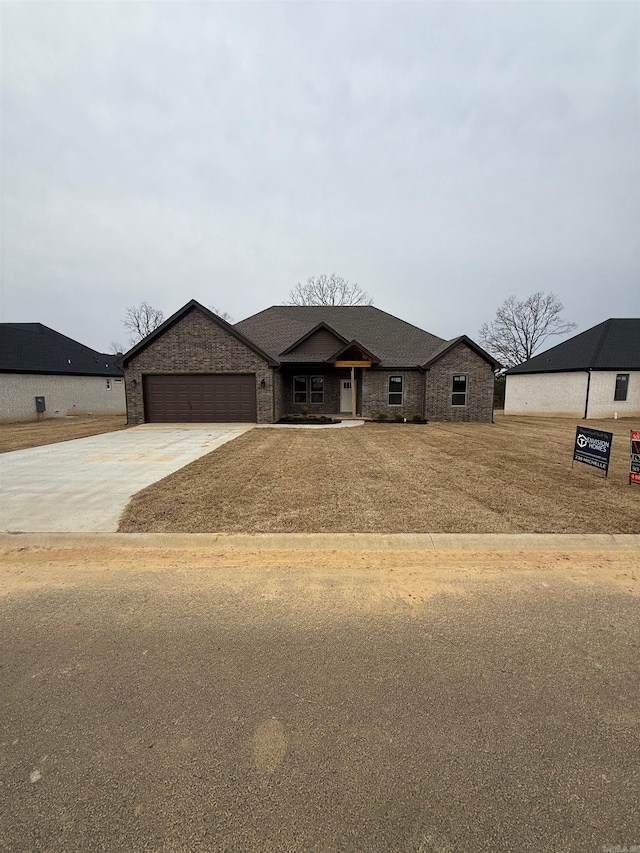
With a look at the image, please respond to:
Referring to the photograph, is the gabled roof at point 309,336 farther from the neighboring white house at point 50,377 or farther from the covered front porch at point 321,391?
the neighboring white house at point 50,377

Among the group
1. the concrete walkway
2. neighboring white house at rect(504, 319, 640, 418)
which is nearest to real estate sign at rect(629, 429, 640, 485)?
the concrete walkway

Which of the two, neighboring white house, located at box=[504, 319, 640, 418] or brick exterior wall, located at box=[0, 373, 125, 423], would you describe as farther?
neighboring white house, located at box=[504, 319, 640, 418]

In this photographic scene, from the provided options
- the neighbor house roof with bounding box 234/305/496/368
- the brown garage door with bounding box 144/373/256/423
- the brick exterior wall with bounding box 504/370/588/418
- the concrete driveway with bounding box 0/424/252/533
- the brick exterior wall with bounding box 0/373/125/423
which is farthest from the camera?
the brick exterior wall with bounding box 504/370/588/418

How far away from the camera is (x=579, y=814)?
5.69 feet

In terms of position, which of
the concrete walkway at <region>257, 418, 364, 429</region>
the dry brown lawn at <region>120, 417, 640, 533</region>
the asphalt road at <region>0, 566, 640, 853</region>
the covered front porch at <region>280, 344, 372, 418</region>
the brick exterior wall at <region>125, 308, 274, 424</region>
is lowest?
the asphalt road at <region>0, 566, 640, 853</region>

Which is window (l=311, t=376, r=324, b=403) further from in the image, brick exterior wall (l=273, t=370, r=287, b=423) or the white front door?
brick exterior wall (l=273, t=370, r=287, b=423)

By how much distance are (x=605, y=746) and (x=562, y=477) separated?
655cm

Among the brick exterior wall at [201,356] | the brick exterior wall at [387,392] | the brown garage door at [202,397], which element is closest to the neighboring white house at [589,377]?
the brick exterior wall at [387,392]

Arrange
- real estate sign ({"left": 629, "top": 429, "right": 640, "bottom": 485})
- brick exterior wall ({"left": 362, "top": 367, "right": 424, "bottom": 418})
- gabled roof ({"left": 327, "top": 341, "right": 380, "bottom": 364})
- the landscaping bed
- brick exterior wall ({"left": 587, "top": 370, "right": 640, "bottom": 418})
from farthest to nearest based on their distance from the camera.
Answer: brick exterior wall ({"left": 587, "top": 370, "right": 640, "bottom": 418})
brick exterior wall ({"left": 362, "top": 367, "right": 424, "bottom": 418})
gabled roof ({"left": 327, "top": 341, "right": 380, "bottom": 364})
the landscaping bed
real estate sign ({"left": 629, "top": 429, "right": 640, "bottom": 485})

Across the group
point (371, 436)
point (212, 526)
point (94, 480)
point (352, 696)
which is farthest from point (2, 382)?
point (352, 696)

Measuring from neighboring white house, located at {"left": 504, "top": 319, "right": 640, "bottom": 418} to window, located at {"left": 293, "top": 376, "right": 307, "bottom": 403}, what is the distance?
1708 cm

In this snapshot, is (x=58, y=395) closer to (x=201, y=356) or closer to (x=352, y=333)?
(x=201, y=356)

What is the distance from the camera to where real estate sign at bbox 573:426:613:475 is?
7406mm

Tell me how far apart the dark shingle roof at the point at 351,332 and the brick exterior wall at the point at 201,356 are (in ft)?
8.29
